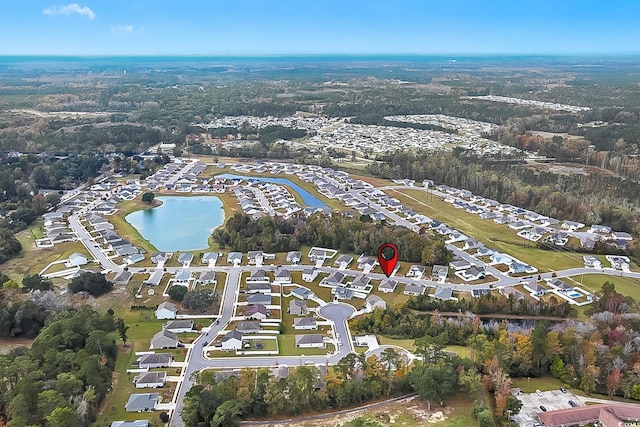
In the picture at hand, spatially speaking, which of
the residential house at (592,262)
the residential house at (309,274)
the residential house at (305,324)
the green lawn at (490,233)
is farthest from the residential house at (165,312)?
the residential house at (592,262)

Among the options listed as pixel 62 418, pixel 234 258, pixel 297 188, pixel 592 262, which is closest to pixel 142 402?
pixel 62 418

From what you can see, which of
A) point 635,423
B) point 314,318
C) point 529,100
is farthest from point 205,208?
point 529,100

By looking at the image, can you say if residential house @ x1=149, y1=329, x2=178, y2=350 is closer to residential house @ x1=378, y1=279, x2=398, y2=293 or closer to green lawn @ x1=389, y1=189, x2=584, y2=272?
residential house @ x1=378, y1=279, x2=398, y2=293

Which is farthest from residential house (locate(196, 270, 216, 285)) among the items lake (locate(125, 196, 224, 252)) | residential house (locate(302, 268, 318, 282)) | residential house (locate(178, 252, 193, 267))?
lake (locate(125, 196, 224, 252))

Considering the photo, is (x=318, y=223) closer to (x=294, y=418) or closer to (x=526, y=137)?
(x=294, y=418)

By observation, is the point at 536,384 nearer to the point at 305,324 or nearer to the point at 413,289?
the point at 413,289
